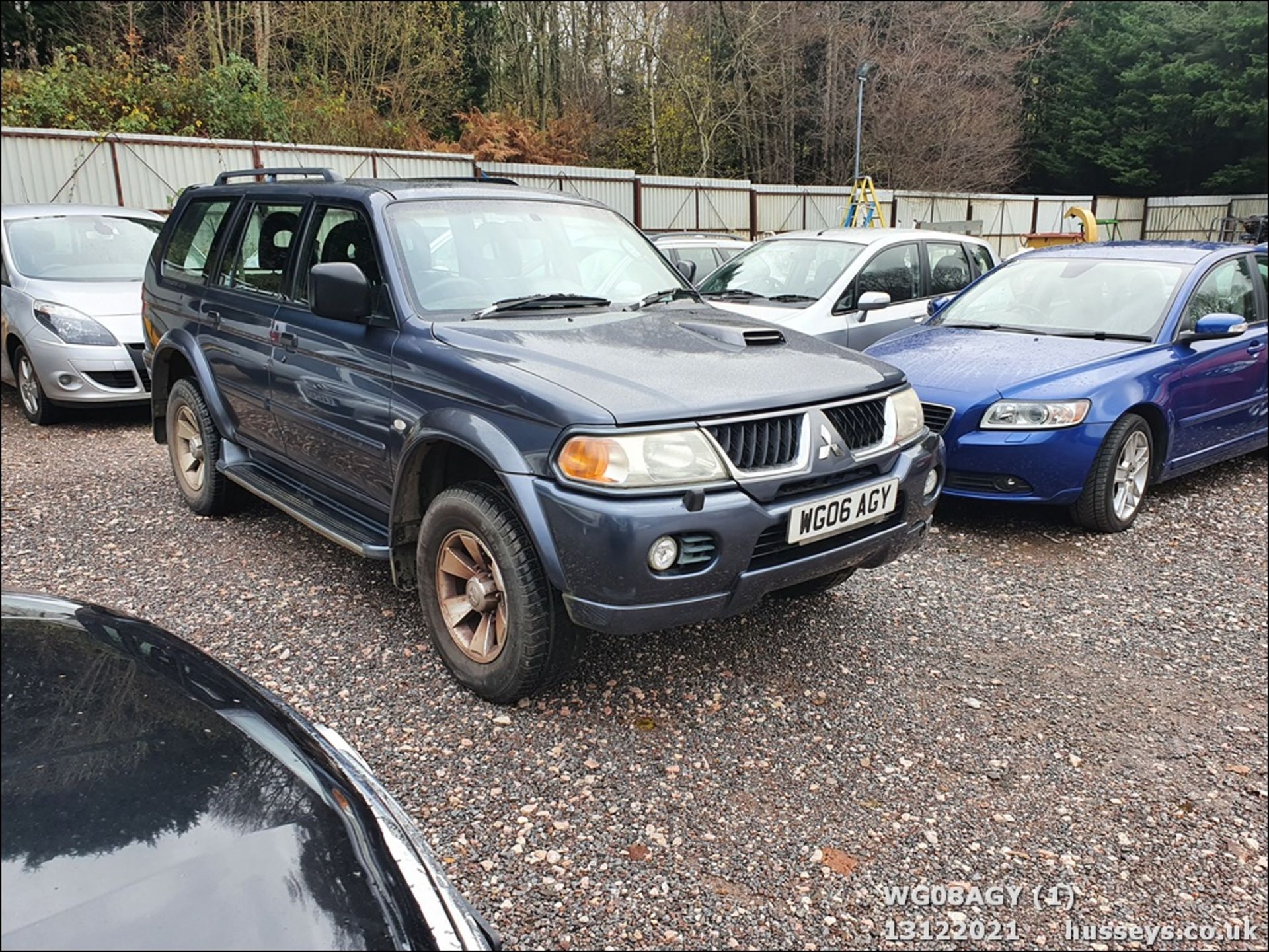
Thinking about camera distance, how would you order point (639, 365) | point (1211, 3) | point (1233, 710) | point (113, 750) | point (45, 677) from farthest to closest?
point (1211, 3) → point (1233, 710) → point (639, 365) → point (45, 677) → point (113, 750)

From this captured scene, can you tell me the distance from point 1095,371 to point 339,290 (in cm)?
405

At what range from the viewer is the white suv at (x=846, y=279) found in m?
7.64

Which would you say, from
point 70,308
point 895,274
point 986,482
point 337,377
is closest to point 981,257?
point 895,274

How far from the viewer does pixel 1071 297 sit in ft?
20.2

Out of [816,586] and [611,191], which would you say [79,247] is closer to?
[816,586]

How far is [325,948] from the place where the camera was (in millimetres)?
1307

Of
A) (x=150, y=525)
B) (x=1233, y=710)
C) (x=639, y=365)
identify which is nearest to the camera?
(x=639, y=365)

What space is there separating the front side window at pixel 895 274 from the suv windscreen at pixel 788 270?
0.19 metres

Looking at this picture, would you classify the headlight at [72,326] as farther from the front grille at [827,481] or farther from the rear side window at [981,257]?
the rear side window at [981,257]

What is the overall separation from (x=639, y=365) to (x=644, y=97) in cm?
2396

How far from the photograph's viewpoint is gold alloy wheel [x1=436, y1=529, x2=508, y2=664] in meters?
3.25

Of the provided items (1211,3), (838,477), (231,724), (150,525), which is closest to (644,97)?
(1211,3)

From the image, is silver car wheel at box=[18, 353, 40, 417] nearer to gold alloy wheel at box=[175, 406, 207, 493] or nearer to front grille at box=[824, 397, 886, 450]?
gold alloy wheel at box=[175, 406, 207, 493]

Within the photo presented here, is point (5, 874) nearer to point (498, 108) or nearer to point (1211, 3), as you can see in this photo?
point (498, 108)
